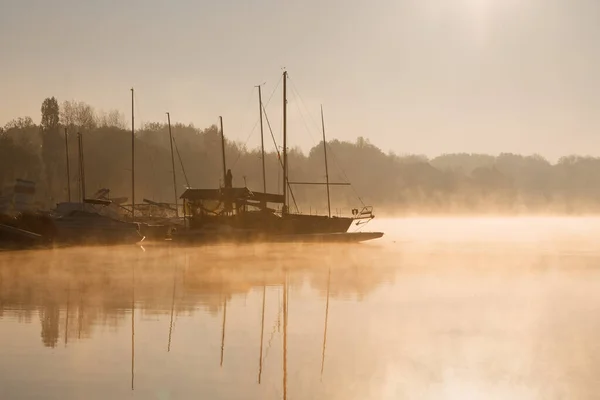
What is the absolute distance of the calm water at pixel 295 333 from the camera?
13688mm

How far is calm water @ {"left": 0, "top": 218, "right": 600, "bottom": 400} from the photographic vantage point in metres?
13.7

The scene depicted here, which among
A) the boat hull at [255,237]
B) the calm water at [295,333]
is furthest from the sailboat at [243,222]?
the calm water at [295,333]

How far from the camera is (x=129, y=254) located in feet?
157

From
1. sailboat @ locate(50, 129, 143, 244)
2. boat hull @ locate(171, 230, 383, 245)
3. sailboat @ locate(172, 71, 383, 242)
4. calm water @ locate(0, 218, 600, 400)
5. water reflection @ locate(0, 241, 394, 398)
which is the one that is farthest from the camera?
sailboat @ locate(172, 71, 383, 242)

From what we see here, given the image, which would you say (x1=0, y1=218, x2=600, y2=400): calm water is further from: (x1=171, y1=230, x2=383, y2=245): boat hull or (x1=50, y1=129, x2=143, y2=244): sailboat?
(x1=171, y1=230, x2=383, y2=245): boat hull

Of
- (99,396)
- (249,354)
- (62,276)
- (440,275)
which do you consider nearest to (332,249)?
(440,275)

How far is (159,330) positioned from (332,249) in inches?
1465

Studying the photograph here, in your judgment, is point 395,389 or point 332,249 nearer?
point 395,389

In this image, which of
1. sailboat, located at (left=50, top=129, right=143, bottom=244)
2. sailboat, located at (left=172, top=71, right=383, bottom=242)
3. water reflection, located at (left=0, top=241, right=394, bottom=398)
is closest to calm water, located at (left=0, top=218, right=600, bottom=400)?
water reflection, located at (left=0, top=241, right=394, bottom=398)

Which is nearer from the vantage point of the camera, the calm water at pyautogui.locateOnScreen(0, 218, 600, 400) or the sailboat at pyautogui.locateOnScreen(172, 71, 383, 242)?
the calm water at pyautogui.locateOnScreen(0, 218, 600, 400)

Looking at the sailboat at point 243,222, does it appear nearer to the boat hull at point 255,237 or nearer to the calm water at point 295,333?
the boat hull at point 255,237

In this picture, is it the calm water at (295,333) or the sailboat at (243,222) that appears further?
the sailboat at (243,222)

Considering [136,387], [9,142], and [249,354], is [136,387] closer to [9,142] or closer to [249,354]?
[249,354]

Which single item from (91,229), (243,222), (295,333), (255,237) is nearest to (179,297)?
(295,333)
